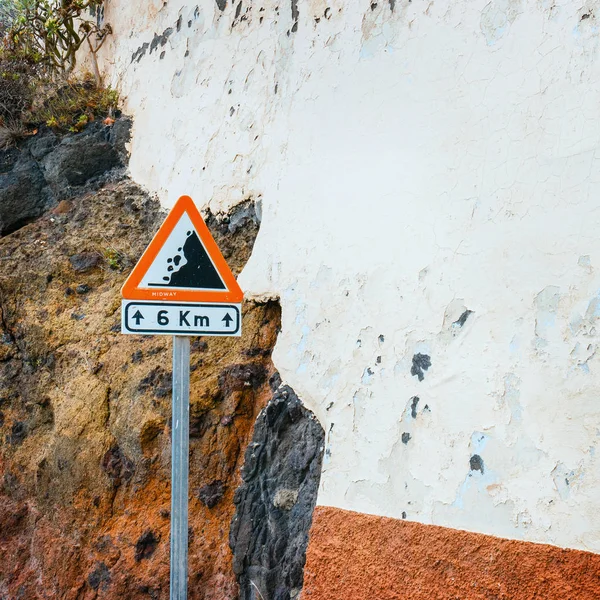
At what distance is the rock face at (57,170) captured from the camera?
24.6 ft

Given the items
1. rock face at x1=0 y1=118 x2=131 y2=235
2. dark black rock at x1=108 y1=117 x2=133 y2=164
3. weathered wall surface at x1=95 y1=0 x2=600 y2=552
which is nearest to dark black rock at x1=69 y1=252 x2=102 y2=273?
rock face at x1=0 y1=118 x2=131 y2=235

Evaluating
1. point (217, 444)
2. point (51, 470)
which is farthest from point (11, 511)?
point (217, 444)

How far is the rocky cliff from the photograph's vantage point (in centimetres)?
489

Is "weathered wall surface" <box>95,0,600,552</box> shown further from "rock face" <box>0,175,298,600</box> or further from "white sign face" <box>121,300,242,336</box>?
"white sign face" <box>121,300,242,336</box>

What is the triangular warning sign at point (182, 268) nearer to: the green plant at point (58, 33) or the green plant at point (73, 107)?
the green plant at point (73, 107)

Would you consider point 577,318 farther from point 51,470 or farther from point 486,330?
point 51,470

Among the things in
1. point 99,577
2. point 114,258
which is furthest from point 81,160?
point 99,577

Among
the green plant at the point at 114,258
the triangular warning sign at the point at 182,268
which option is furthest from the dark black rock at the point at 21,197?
the triangular warning sign at the point at 182,268

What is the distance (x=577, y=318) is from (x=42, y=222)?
5322mm

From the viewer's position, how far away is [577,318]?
3.44 metres

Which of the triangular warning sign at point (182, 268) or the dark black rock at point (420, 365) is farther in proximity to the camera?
the dark black rock at point (420, 365)

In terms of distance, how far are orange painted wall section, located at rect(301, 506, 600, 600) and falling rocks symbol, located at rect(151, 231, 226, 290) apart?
1443 millimetres

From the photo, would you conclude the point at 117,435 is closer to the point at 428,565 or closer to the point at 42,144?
the point at 428,565

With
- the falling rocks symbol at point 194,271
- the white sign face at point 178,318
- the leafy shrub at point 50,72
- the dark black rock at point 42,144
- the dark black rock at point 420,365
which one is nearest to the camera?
the white sign face at point 178,318
